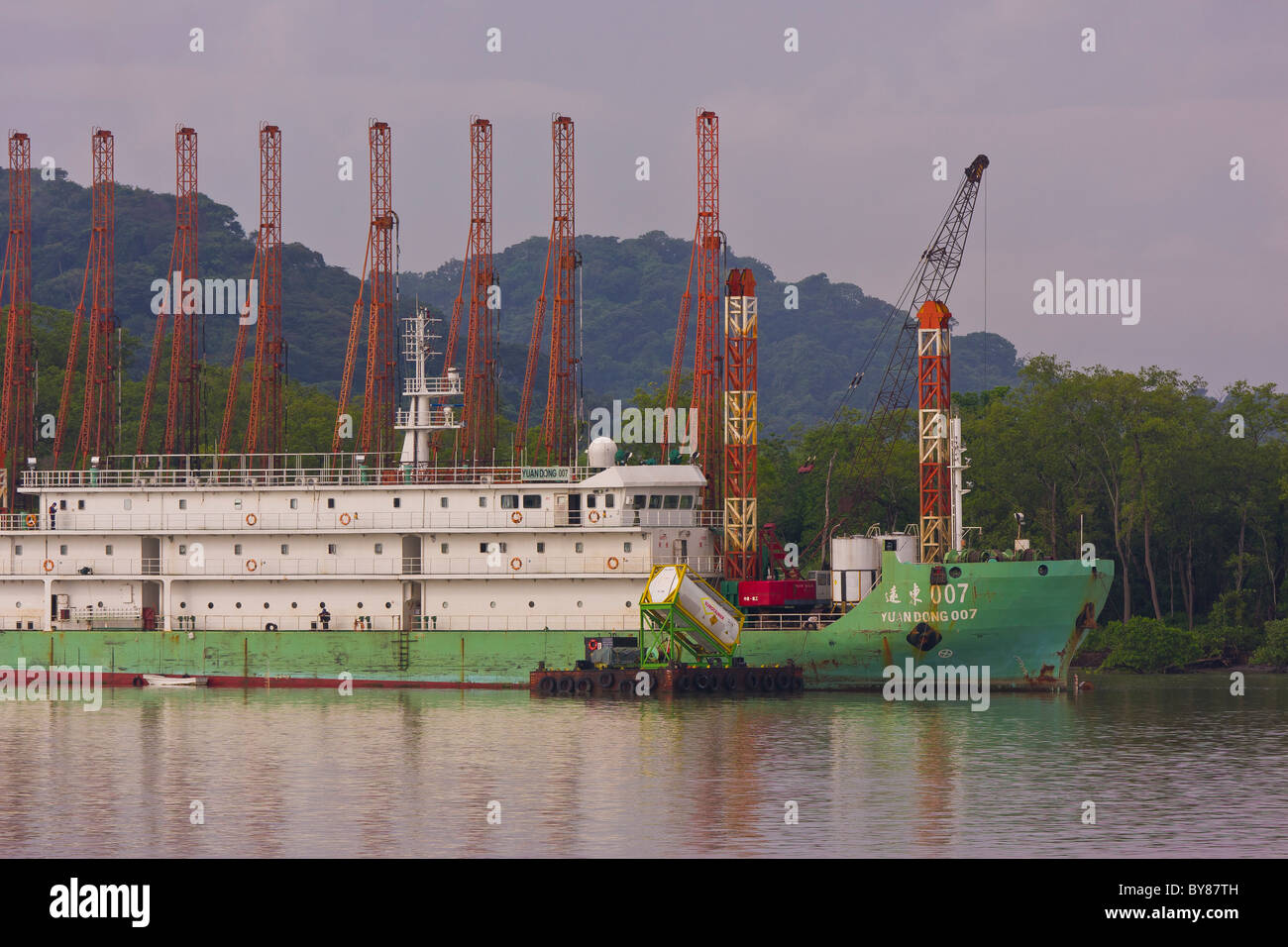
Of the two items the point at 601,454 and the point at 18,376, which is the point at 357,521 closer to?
the point at 601,454

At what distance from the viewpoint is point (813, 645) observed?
203ft

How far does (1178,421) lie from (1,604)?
5635 centimetres

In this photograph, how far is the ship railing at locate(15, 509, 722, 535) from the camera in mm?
65125

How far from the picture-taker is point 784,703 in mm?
58812

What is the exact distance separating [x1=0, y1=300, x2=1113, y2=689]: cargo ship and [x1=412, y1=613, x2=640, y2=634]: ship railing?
75 millimetres
